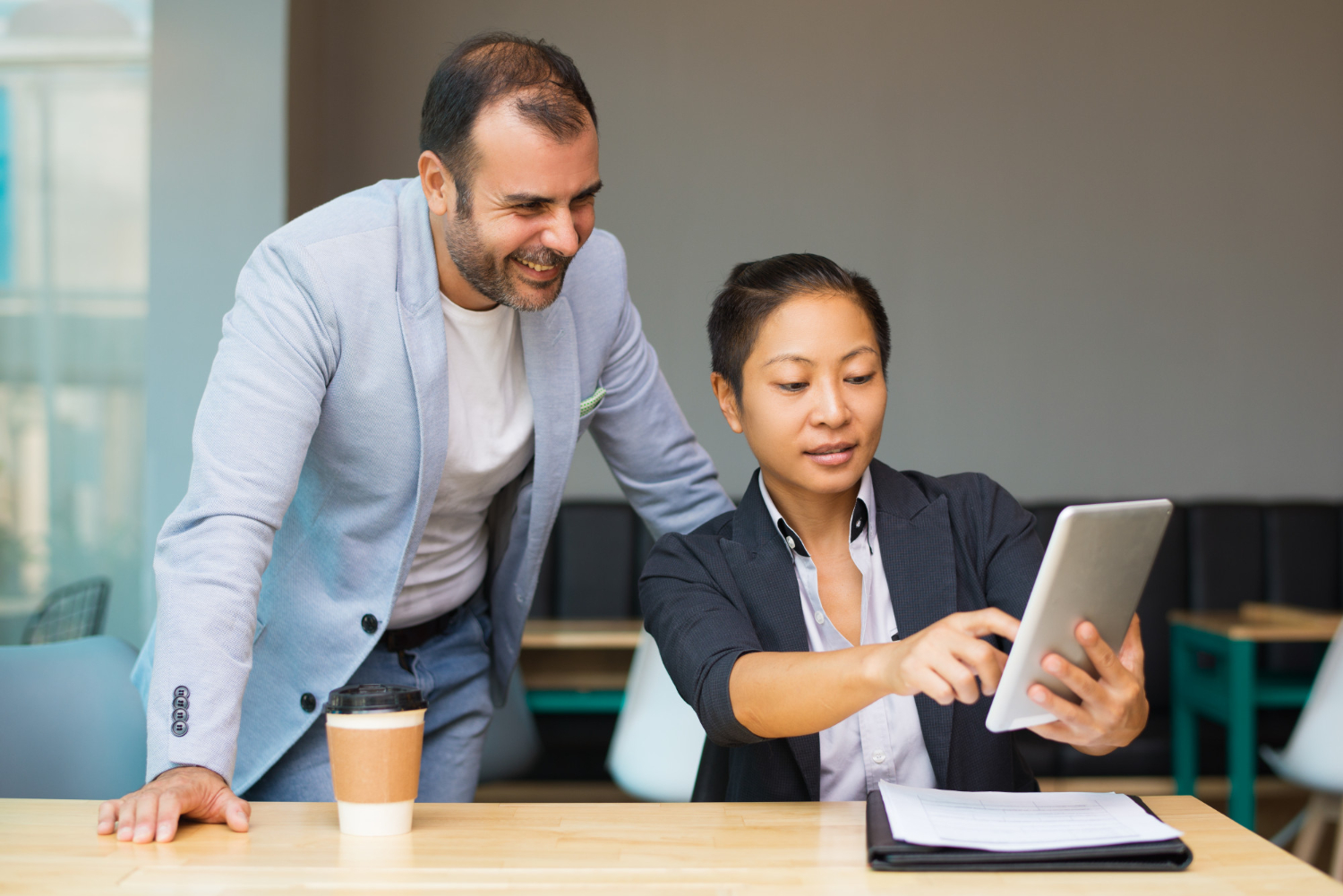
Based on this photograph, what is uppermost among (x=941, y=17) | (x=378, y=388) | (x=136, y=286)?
(x=941, y=17)

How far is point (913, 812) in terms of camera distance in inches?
40.0

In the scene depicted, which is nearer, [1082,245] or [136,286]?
[136,286]

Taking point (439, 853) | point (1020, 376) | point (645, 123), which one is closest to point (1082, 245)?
point (1020, 376)

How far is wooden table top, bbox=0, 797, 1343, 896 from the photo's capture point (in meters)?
0.89

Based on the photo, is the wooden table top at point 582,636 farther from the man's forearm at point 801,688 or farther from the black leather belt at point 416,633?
the man's forearm at point 801,688

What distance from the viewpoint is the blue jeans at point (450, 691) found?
1.56 m

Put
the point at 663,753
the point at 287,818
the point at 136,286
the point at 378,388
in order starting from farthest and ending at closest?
the point at 136,286 → the point at 663,753 → the point at 378,388 → the point at 287,818

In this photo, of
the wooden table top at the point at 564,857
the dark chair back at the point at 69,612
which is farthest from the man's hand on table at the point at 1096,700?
the dark chair back at the point at 69,612

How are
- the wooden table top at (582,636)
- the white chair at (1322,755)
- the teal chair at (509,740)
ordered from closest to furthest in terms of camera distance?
the teal chair at (509,740) < the white chair at (1322,755) < the wooden table top at (582,636)

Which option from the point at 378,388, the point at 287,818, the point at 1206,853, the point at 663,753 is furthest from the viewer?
the point at 663,753

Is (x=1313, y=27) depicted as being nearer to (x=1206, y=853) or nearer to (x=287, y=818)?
(x=1206, y=853)

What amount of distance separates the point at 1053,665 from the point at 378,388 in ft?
2.72

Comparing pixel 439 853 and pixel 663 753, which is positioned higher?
pixel 439 853

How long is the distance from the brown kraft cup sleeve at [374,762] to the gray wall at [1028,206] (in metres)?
2.80
